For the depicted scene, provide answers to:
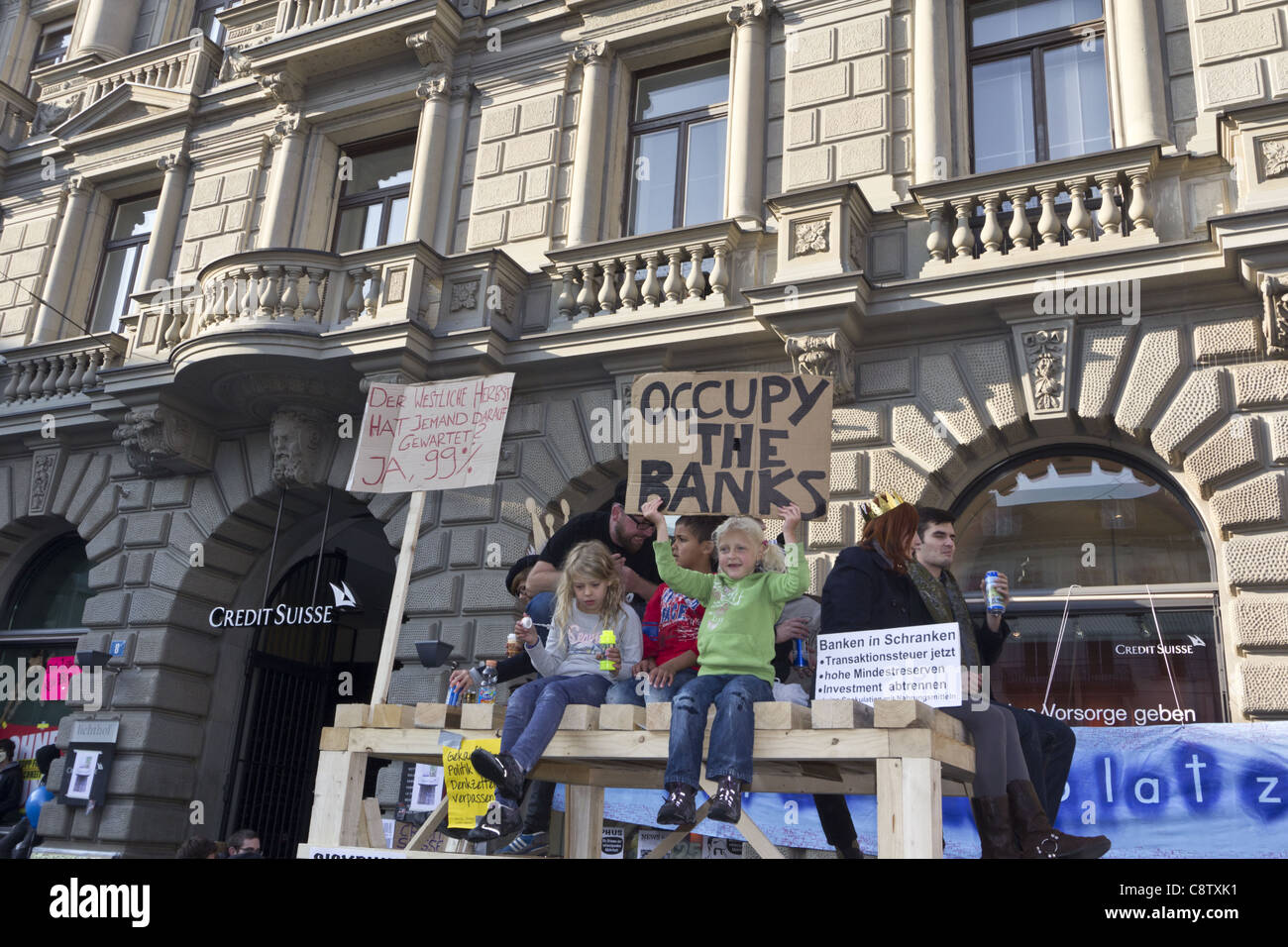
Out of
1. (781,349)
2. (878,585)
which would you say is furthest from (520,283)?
(878,585)

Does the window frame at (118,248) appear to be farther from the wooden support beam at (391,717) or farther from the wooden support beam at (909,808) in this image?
the wooden support beam at (909,808)

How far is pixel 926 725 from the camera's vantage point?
3797mm

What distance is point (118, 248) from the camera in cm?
1481

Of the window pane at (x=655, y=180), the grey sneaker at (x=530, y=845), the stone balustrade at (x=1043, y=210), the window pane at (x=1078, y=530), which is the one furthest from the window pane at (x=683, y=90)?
the grey sneaker at (x=530, y=845)

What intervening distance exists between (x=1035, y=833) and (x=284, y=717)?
9514 mm

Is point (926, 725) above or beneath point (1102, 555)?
beneath

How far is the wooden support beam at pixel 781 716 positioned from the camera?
13.2 feet

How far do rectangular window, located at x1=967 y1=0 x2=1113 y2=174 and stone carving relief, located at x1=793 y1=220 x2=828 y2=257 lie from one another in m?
1.75

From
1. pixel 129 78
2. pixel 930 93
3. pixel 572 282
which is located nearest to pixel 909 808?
pixel 572 282

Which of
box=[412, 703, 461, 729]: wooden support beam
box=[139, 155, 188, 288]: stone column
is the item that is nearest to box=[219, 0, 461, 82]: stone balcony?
box=[139, 155, 188, 288]: stone column

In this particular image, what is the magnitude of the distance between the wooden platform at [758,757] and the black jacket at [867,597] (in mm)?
689

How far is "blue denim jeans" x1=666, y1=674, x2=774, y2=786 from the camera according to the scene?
3.99 m
